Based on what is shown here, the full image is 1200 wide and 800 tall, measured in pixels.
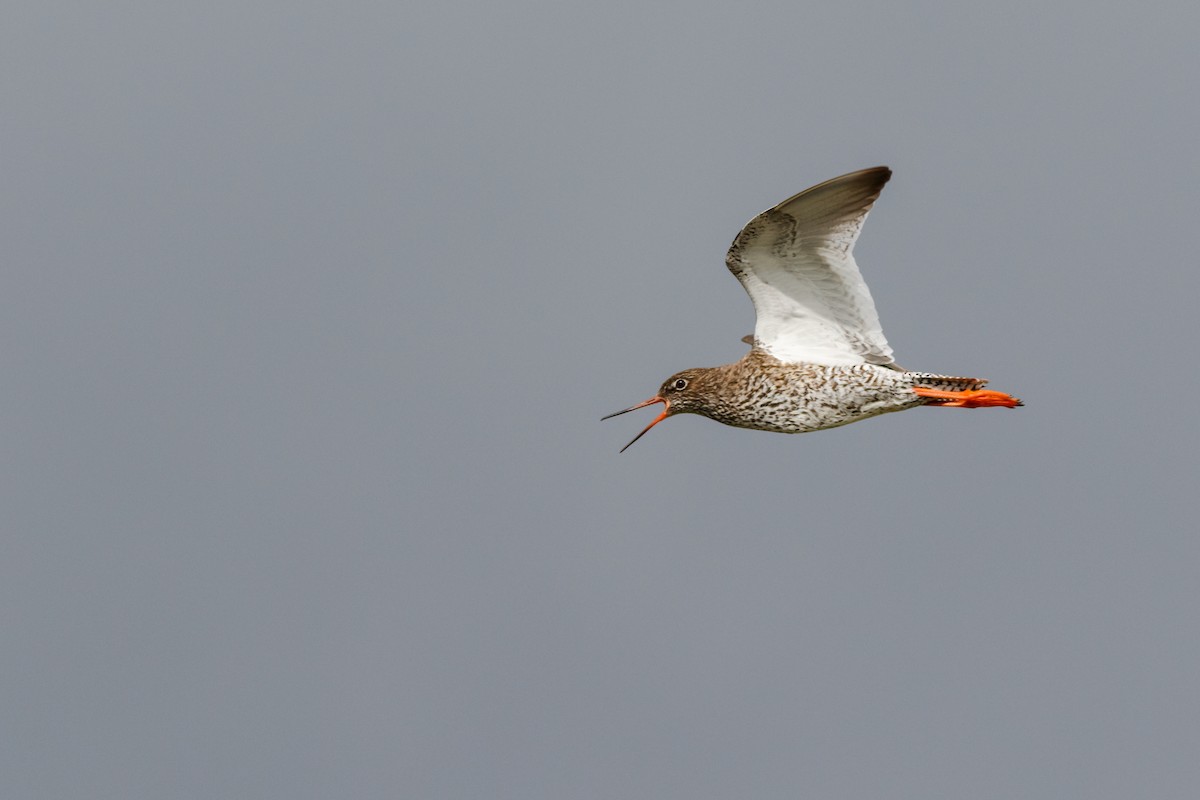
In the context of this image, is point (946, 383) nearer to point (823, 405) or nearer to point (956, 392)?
point (956, 392)

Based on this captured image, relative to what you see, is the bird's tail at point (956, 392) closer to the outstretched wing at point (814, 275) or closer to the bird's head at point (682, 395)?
the outstretched wing at point (814, 275)

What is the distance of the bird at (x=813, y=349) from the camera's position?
14398 mm

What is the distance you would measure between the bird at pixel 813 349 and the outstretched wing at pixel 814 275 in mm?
10

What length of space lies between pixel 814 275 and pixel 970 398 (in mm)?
2062

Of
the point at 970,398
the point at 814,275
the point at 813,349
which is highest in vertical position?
the point at 814,275

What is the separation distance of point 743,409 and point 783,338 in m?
0.87

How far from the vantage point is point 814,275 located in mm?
14781

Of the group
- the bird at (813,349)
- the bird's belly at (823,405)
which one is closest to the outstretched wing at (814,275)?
the bird at (813,349)

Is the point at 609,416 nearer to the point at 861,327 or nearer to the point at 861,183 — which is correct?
the point at 861,327

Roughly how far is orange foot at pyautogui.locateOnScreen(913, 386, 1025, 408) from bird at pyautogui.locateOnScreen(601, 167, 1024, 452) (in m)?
0.01

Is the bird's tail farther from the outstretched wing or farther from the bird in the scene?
the outstretched wing

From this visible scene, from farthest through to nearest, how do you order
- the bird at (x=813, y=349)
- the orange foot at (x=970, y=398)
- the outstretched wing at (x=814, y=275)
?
the orange foot at (x=970, y=398), the bird at (x=813, y=349), the outstretched wing at (x=814, y=275)

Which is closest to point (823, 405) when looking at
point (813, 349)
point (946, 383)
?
point (813, 349)

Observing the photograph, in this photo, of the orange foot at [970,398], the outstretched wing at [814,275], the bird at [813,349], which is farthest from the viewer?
the orange foot at [970,398]
